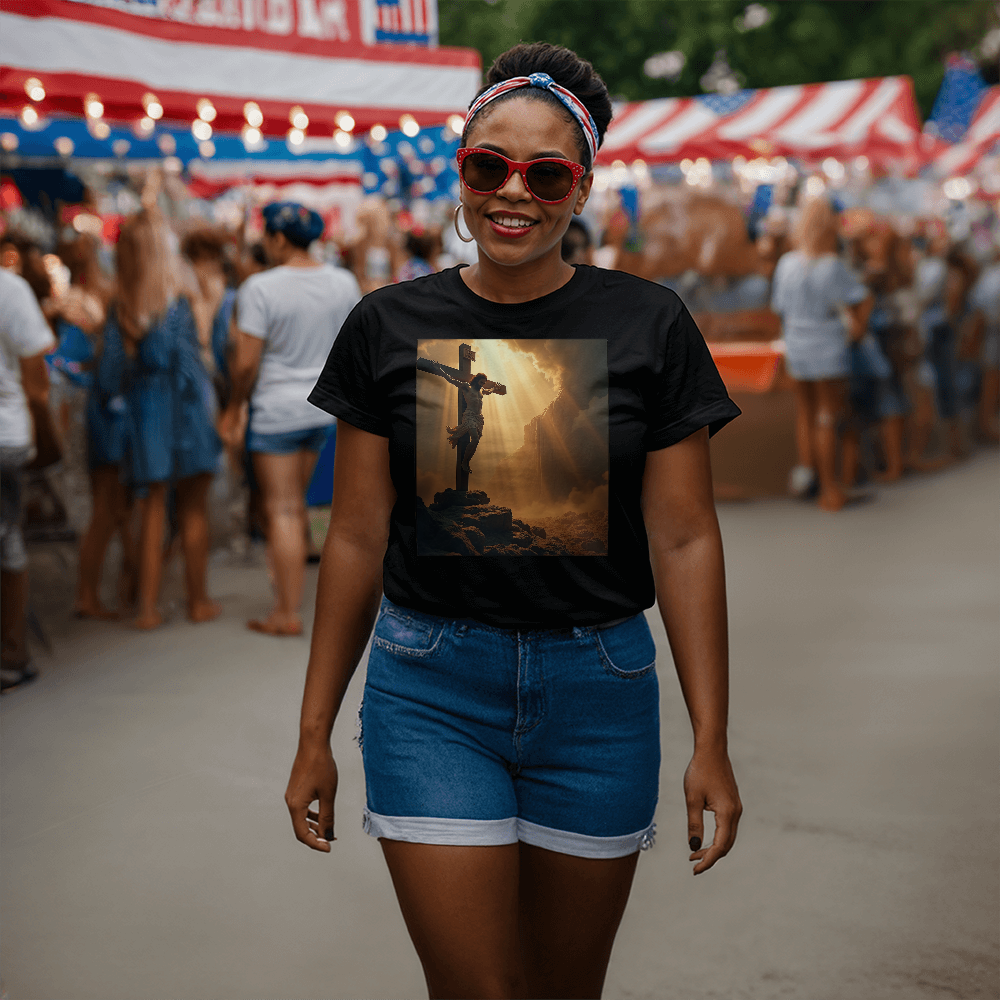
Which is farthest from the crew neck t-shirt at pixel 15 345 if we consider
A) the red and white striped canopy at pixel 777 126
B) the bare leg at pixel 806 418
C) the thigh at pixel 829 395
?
the red and white striped canopy at pixel 777 126

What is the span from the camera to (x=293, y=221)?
5793mm

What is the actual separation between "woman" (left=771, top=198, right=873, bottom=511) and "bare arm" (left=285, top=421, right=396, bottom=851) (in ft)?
24.8

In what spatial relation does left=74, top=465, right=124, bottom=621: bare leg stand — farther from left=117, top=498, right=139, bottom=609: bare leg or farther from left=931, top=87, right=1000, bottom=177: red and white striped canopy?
left=931, top=87, right=1000, bottom=177: red and white striped canopy

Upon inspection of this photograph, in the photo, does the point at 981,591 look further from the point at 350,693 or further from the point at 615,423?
the point at 615,423

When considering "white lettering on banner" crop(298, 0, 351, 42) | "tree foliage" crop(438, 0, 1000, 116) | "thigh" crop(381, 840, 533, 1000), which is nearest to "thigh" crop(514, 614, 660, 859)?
"thigh" crop(381, 840, 533, 1000)

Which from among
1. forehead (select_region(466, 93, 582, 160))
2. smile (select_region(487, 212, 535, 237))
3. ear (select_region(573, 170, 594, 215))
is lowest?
smile (select_region(487, 212, 535, 237))

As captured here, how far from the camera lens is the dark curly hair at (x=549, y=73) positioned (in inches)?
75.0

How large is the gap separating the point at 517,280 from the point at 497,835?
32.6 inches

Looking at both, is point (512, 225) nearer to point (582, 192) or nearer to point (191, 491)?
point (582, 192)

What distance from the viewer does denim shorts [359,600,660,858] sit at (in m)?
1.85

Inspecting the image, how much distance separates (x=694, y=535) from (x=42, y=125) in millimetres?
11035

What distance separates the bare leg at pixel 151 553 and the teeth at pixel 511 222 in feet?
15.8

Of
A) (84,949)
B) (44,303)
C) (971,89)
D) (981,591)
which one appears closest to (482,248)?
(84,949)

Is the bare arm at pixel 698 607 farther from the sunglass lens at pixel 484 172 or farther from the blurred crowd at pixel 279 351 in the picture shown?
the blurred crowd at pixel 279 351
